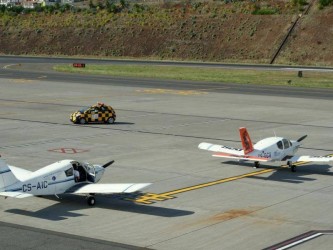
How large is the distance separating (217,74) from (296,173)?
76.0m

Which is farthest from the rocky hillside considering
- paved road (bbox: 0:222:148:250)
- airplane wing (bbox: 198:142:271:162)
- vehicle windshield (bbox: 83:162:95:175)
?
paved road (bbox: 0:222:148:250)

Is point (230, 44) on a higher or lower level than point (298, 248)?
higher

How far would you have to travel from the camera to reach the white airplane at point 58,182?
3297 centimetres

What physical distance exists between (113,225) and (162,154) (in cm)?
1830

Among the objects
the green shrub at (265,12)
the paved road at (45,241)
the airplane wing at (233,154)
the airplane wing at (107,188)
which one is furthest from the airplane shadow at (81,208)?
the green shrub at (265,12)

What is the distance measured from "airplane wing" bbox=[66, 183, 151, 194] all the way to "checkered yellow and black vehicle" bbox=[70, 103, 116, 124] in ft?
99.0

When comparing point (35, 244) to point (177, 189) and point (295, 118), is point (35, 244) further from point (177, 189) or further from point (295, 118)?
point (295, 118)

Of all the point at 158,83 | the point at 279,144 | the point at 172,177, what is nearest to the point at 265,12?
the point at 158,83

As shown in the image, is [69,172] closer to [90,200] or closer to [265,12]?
[90,200]

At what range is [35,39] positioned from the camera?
184750 millimetres

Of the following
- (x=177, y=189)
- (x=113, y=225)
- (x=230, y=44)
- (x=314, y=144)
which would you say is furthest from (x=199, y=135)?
(x=230, y=44)

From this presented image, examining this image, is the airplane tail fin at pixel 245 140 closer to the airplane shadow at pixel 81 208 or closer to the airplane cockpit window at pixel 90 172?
the airplane shadow at pixel 81 208

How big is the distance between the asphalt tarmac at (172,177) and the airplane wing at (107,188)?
32.2 inches

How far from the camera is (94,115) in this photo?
66000mm
